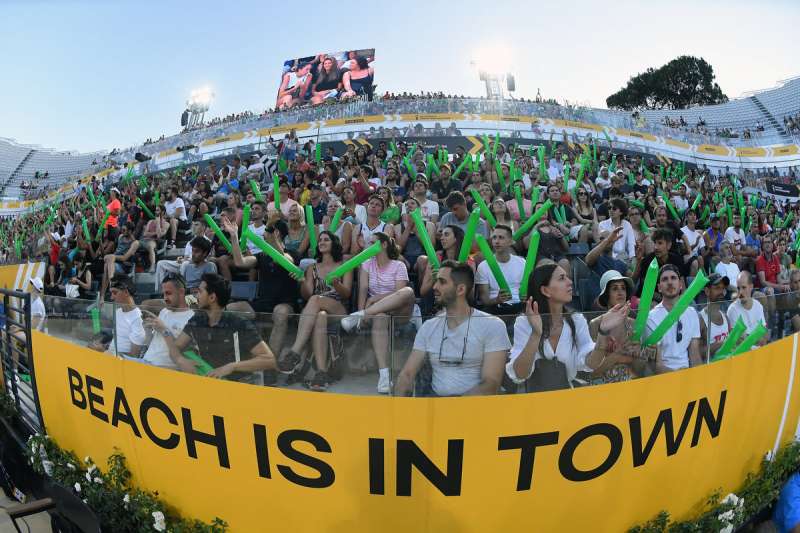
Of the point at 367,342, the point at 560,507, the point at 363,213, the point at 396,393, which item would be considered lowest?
the point at 560,507

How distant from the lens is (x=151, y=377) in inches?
163

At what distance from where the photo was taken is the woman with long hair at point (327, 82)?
39969 mm

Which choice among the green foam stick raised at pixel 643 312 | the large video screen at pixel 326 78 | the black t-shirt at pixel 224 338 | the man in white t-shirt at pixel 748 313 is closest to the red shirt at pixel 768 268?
the man in white t-shirt at pixel 748 313

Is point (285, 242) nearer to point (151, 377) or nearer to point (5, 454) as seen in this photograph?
point (151, 377)

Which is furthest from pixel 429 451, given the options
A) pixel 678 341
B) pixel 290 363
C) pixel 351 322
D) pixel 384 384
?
pixel 678 341

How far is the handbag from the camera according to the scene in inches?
139

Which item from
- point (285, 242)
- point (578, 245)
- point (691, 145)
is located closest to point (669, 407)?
point (578, 245)

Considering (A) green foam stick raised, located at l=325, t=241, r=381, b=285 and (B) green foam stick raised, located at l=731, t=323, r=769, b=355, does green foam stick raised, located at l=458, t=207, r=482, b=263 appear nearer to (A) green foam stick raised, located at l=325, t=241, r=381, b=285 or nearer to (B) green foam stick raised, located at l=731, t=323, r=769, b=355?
(A) green foam stick raised, located at l=325, t=241, r=381, b=285

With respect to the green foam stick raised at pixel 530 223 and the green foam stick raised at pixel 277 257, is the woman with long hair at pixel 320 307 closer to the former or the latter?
the green foam stick raised at pixel 277 257

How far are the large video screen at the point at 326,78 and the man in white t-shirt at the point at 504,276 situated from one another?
3416 centimetres

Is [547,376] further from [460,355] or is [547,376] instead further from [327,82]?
[327,82]

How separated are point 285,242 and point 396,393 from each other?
4.03 m

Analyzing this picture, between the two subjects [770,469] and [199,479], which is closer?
[199,479]

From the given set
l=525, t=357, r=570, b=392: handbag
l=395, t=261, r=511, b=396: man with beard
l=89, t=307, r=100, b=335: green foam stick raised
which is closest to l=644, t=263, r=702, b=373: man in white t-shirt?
l=525, t=357, r=570, b=392: handbag
